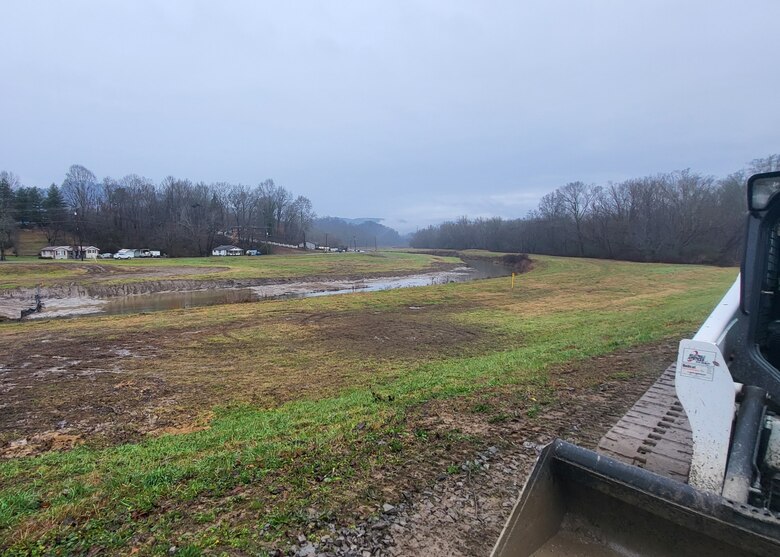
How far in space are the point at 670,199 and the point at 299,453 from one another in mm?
80230

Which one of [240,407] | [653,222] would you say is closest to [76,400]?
[240,407]

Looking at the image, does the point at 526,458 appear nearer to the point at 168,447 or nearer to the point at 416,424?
the point at 416,424

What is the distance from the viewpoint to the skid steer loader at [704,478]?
8.00ft

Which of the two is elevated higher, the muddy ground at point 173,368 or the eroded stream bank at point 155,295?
the muddy ground at point 173,368

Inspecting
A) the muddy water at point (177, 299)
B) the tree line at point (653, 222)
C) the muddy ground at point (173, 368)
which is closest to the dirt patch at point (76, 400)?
the muddy ground at point (173, 368)

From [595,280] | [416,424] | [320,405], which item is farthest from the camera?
[595,280]

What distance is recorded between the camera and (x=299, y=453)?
4430mm

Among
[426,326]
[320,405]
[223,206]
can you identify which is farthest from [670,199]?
[223,206]

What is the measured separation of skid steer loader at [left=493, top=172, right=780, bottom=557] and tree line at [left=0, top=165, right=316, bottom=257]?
82.7 metres

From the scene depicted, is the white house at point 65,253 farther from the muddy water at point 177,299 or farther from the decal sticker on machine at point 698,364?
the decal sticker on machine at point 698,364

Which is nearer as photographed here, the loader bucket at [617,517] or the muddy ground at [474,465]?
the loader bucket at [617,517]

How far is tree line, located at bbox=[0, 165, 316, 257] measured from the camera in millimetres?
83750

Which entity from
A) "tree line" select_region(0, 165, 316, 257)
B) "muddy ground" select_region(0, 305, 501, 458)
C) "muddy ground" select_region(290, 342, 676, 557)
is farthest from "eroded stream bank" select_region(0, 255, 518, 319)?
"tree line" select_region(0, 165, 316, 257)

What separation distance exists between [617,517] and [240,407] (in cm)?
597
